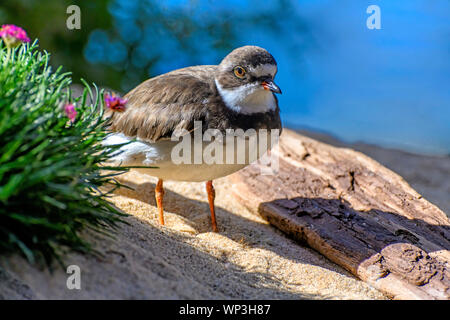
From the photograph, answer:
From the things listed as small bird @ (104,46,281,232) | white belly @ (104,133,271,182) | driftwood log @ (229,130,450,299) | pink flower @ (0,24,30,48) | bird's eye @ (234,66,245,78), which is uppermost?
pink flower @ (0,24,30,48)

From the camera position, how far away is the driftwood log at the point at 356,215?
11.2 ft

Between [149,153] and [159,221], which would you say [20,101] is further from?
[159,221]

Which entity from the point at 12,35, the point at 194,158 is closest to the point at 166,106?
the point at 194,158

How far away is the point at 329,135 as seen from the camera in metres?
8.98

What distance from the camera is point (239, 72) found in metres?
3.67

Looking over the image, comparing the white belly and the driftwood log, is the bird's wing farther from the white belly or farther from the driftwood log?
the driftwood log

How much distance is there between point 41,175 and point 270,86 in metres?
1.89

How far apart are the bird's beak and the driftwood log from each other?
48.2 inches

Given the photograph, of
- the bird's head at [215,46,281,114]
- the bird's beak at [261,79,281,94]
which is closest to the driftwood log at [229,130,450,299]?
the bird's head at [215,46,281,114]

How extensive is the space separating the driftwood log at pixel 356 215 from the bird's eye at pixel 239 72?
52.4 inches

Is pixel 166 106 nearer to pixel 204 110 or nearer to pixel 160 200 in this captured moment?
pixel 204 110

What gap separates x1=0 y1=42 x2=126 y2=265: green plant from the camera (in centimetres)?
225
